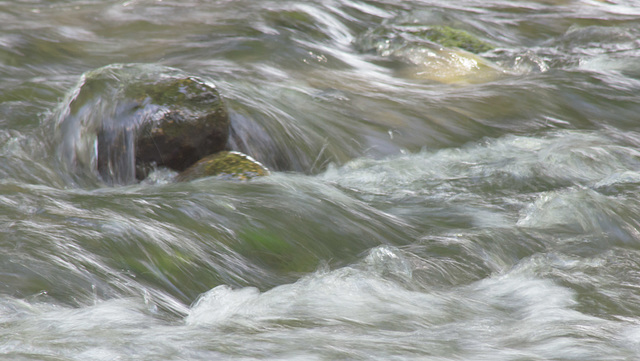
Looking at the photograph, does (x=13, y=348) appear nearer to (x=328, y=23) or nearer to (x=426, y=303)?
(x=426, y=303)

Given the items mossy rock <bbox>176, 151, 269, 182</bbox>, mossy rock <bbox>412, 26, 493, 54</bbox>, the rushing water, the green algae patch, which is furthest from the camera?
mossy rock <bbox>412, 26, 493, 54</bbox>

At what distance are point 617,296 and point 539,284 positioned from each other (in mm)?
361

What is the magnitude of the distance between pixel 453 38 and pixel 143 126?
4.50 m

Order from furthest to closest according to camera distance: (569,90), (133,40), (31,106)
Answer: (133,40)
(569,90)
(31,106)

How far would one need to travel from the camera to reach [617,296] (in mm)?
3742

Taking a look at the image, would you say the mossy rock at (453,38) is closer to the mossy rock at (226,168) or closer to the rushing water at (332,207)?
the rushing water at (332,207)

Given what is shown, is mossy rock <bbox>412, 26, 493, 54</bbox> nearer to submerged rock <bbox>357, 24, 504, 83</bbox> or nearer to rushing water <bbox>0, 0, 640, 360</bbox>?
submerged rock <bbox>357, 24, 504, 83</bbox>

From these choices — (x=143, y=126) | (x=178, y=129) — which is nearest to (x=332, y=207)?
(x=178, y=129)

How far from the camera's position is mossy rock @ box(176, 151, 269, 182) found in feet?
16.7

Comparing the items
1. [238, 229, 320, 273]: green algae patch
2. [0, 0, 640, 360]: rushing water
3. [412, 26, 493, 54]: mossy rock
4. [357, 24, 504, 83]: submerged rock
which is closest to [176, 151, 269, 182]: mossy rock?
[0, 0, 640, 360]: rushing water

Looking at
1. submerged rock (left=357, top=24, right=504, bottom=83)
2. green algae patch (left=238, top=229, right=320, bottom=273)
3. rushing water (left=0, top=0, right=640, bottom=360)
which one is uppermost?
submerged rock (left=357, top=24, right=504, bottom=83)

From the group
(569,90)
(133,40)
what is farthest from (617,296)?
(133,40)

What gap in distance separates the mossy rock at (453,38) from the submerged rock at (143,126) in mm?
3766

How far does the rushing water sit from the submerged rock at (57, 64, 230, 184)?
158 millimetres
